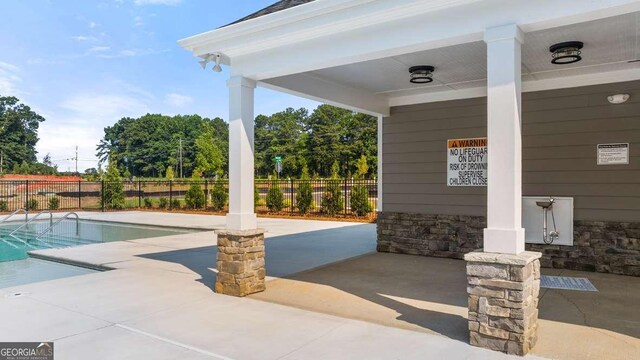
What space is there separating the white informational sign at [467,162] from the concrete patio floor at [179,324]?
309 cm

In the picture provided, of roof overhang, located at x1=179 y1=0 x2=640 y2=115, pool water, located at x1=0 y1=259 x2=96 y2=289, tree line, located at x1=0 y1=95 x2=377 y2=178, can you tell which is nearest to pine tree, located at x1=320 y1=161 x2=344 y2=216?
pool water, located at x1=0 y1=259 x2=96 y2=289

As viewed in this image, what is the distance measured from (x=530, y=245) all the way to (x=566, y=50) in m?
3.34

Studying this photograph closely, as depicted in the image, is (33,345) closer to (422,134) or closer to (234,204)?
(234,204)

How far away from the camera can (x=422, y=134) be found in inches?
314

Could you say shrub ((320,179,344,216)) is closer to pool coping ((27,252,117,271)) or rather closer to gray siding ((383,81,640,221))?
gray siding ((383,81,640,221))

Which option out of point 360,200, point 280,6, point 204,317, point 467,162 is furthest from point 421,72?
point 360,200

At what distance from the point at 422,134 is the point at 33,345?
6.70 m

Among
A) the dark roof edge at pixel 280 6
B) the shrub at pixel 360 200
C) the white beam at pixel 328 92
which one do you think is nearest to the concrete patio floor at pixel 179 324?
the white beam at pixel 328 92

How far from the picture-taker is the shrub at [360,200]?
51.4 feet

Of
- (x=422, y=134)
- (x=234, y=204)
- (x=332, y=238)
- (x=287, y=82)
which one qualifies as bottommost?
(x=332, y=238)

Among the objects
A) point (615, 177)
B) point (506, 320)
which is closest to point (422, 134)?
point (615, 177)

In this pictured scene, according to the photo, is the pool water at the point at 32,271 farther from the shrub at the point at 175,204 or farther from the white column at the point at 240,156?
the shrub at the point at 175,204

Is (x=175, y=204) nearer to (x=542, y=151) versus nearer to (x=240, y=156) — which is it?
(x=240, y=156)

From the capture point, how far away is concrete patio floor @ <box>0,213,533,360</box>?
11.3ft
